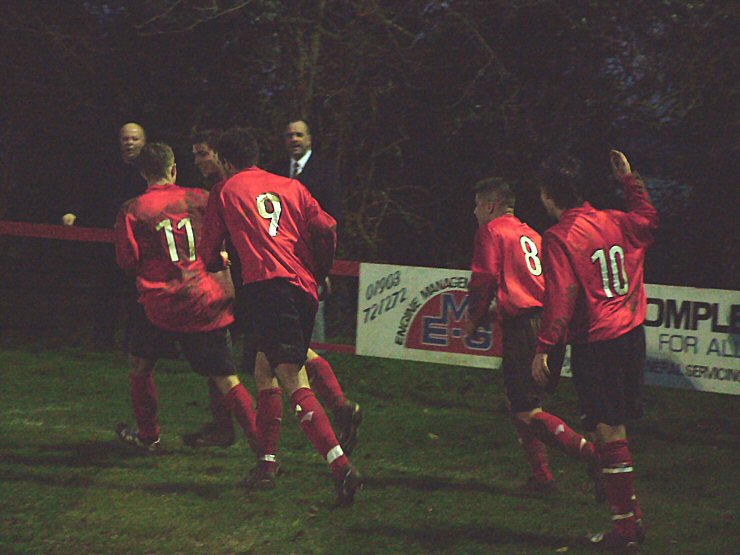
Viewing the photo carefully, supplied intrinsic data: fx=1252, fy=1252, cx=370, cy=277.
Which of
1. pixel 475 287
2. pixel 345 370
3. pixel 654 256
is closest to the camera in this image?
pixel 475 287

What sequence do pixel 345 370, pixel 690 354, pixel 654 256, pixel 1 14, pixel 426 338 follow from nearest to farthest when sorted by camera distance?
1. pixel 690 354
2. pixel 426 338
3. pixel 345 370
4. pixel 654 256
5. pixel 1 14

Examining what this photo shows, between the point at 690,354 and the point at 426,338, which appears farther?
the point at 426,338

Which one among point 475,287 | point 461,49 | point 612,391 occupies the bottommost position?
point 612,391

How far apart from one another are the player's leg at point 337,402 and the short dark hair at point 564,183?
170 centimetres

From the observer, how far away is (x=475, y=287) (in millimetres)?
6656

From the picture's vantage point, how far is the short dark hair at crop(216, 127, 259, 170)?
21.2ft

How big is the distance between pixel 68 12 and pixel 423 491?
11688 millimetres

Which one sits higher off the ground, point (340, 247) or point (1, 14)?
point (1, 14)

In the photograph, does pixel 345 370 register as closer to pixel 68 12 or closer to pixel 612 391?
pixel 612 391

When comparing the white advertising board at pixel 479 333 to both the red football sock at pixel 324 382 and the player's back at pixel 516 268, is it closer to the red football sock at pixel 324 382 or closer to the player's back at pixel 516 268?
the red football sock at pixel 324 382

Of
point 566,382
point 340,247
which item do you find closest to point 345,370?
point 566,382

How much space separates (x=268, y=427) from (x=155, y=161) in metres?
1.69

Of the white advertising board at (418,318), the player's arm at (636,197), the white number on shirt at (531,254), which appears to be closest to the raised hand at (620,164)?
the player's arm at (636,197)

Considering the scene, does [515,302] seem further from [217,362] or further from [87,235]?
[87,235]
